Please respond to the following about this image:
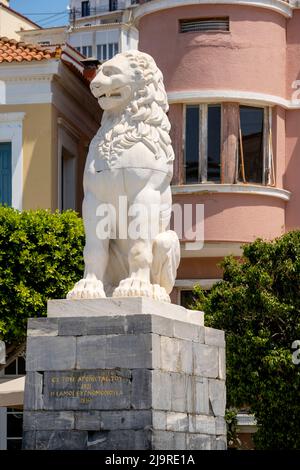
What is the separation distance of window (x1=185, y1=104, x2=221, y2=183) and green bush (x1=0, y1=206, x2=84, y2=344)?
378 centimetres

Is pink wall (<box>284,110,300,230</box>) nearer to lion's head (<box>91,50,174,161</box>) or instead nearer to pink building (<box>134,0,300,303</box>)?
pink building (<box>134,0,300,303</box>)

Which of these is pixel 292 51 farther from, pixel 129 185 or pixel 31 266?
pixel 129 185

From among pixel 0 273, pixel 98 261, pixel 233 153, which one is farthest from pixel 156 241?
pixel 233 153

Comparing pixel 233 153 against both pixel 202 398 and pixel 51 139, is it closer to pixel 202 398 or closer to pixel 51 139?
pixel 51 139

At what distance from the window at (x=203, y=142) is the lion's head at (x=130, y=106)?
1511 cm

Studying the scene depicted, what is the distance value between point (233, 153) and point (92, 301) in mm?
16510

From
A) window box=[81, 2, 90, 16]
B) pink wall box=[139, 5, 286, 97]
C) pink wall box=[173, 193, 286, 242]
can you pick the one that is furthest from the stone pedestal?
window box=[81, 2, 90, 16]

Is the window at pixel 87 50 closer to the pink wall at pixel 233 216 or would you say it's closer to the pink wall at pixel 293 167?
the pink wall at pixel 293 167

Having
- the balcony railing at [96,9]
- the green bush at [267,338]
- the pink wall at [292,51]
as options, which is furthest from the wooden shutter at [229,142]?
the balcony railing at [96,9]

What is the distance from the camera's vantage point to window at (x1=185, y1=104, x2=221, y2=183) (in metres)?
36.4

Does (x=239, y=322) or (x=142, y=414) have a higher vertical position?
(x=239, y=322)

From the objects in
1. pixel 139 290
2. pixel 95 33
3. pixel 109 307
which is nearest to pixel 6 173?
pixel 139 290

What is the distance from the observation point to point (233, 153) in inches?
1432

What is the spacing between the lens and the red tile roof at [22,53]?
38312 mm
